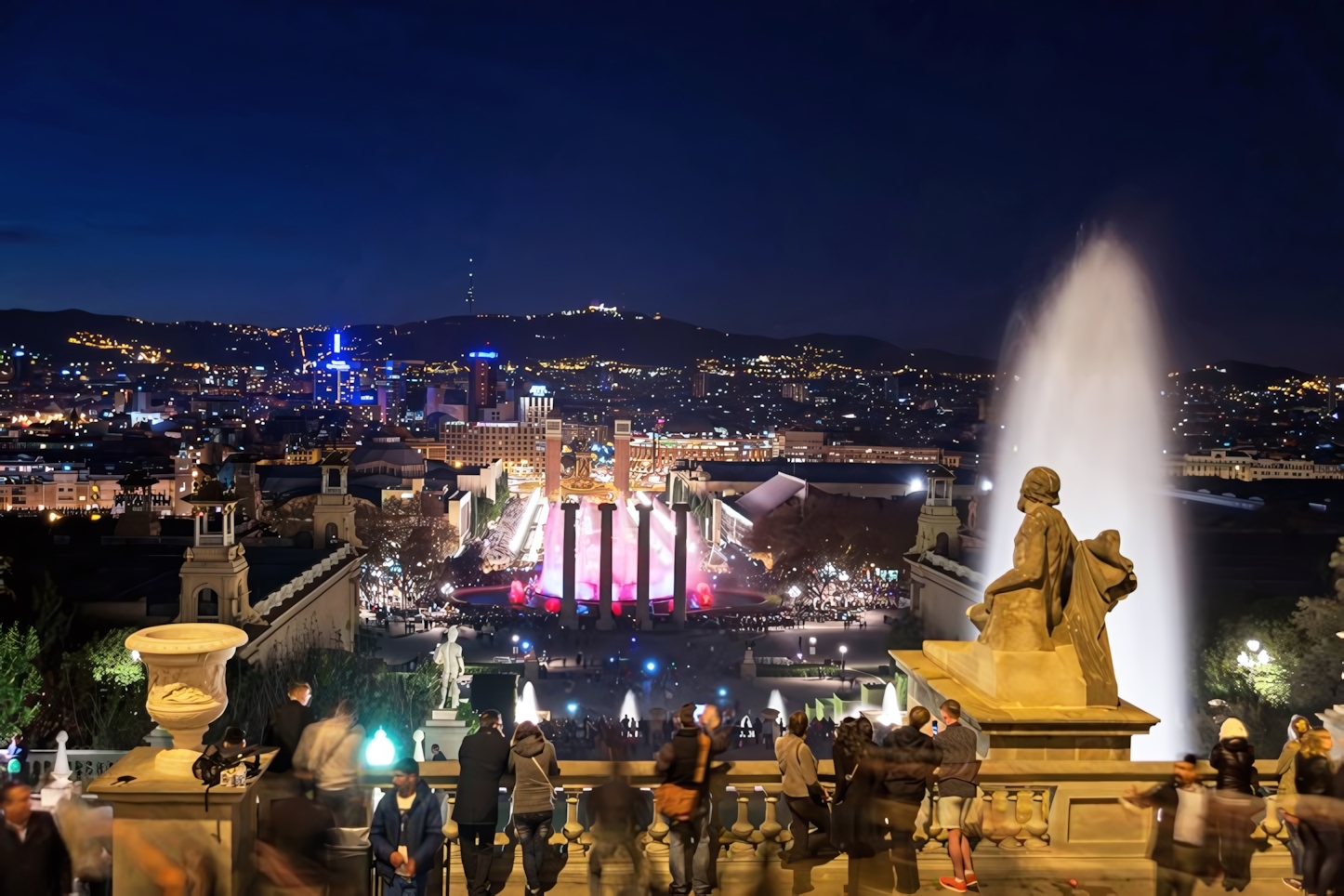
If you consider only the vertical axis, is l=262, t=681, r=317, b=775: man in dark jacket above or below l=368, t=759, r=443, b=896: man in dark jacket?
above

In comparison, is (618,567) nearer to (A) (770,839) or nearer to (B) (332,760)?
(A) (770,839)

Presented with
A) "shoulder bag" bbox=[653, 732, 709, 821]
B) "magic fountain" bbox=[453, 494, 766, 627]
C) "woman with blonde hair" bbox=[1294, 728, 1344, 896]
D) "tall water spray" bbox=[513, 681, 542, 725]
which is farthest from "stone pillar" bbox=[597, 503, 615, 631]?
"woman with blonde hair" bbox=[1294, 728, 1344, 896]

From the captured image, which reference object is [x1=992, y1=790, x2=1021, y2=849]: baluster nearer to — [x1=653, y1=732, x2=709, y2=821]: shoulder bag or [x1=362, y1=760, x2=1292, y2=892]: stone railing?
[x1=362, y1=760, x2=1292, y2=892]: stone railing

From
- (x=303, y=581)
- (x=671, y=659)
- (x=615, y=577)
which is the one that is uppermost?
(x=303, y=581)

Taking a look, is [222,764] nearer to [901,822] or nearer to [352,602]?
[901,822]

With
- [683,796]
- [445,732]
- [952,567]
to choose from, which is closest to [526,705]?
[445,732]

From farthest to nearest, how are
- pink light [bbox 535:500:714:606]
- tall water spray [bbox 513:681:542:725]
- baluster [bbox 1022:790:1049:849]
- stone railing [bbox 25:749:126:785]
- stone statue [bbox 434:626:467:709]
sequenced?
1. pink light [bbox 535:500:714:606]
2. tall water spray [bbox 513:681:542:725]
3. stone statue [bbox 434:626:467:709]
4. stone railing [bbox 25:749:126:785]
5. baluster [bbox 1022:790:1049:849]

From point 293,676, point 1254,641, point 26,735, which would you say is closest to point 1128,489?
point 1254,641
